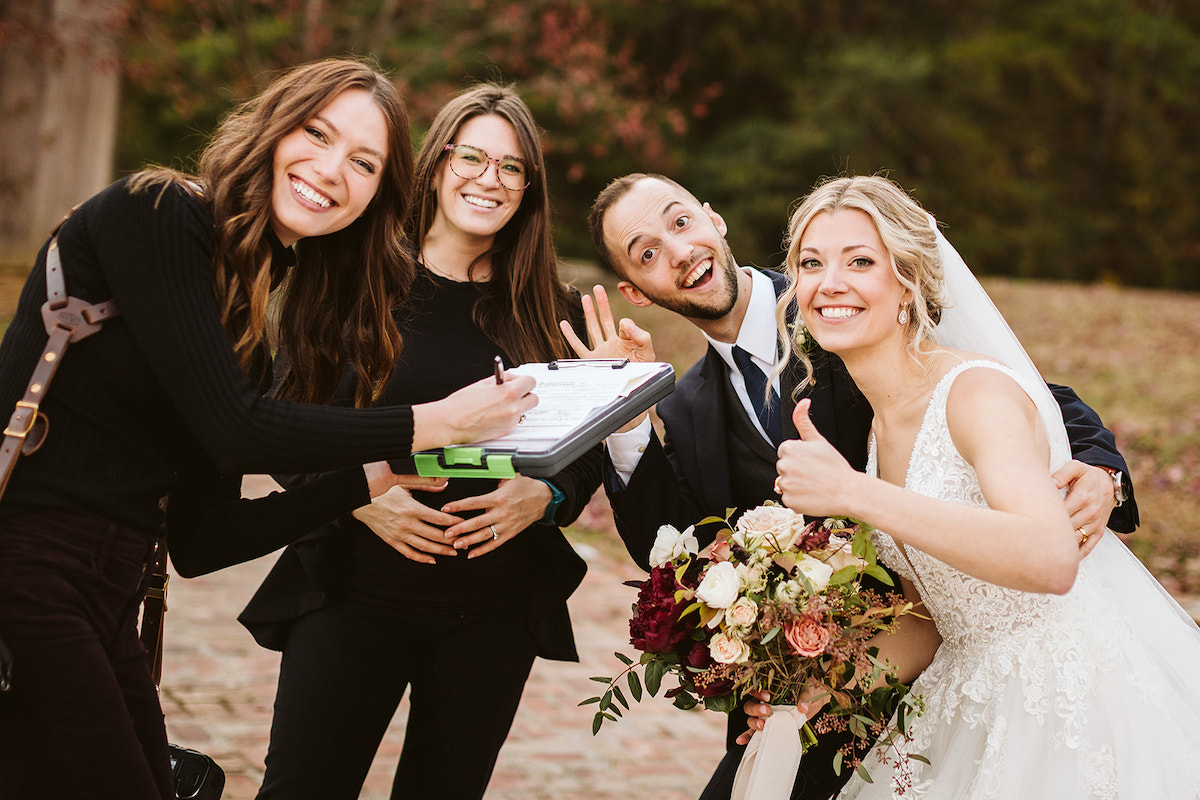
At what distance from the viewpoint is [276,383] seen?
10.0ft

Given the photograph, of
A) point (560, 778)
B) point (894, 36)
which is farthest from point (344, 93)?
point (894, 36)

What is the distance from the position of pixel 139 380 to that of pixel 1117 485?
2433 mm

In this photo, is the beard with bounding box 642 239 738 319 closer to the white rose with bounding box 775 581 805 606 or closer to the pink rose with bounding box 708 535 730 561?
the pink rose with bounding box 708 535 730 561

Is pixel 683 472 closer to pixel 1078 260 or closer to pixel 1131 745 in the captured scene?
pixel 1131 745

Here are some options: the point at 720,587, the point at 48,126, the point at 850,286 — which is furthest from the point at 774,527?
the point at 48,126

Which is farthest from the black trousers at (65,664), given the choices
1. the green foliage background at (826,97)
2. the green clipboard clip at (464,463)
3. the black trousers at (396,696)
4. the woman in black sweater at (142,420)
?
the green foliage background at (826,97)

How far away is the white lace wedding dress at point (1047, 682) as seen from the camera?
2.66 meters

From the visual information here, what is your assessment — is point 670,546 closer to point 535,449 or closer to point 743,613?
point 743,613

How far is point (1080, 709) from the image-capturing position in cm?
269

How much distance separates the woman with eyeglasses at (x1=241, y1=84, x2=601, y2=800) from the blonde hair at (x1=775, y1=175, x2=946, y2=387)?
92cm

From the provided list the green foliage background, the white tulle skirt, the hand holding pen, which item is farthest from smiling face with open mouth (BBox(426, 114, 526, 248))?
the green foliage background

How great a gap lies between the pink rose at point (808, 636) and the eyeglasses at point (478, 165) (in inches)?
64.1

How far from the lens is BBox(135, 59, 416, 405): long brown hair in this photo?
93.0 inches

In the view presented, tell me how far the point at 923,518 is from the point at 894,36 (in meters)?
23.6
